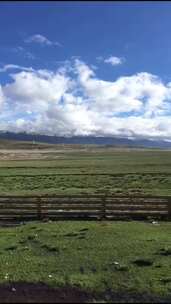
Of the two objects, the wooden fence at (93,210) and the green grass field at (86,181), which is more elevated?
the wooden fence at (93,210)

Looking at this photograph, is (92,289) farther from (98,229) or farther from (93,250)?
(98,229)

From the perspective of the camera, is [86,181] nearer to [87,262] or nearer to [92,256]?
[92,256]

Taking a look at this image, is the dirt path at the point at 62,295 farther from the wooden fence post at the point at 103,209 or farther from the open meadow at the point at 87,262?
the wooden fence post at the point at 103,209

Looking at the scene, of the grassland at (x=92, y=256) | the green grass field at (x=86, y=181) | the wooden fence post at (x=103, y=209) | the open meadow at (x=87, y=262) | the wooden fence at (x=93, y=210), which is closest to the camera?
the open meadow at (x=87, y=262)

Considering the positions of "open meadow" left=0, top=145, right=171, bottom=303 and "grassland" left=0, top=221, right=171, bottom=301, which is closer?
"open meadow" left=0, top=145, right=171, bottom=303

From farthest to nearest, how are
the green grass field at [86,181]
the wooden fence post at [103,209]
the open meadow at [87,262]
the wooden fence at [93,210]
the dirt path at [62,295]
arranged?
1. the green grass field at [86,181]
2. the wooden fence post at [103,209]
3. the wooden fence at [93,210]
4. the open meadow at [87,262]
5. the dirt path at [62,295]

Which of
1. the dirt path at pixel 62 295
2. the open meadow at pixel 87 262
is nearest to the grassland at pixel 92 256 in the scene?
the open meadow at pixel 87 262

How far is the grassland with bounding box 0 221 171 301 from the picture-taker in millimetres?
12797

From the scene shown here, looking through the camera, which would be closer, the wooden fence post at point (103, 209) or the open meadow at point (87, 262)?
the open meadow at point (87, 262)

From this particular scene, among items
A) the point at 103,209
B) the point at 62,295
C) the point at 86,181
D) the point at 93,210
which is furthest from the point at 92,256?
the point at 86,181

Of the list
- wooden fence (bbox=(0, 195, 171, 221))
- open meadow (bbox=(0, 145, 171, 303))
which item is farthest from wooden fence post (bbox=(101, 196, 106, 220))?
open meadow (bbox=(0, 145, 171, 303))

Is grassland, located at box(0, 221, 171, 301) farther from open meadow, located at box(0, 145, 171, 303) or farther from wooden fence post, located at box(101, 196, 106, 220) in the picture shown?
wooden fence post, located at box(101, 196, 106, 220)

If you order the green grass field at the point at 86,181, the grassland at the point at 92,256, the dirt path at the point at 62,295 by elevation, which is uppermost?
the dirt path at the point at 62,295

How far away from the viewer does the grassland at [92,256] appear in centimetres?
1280
